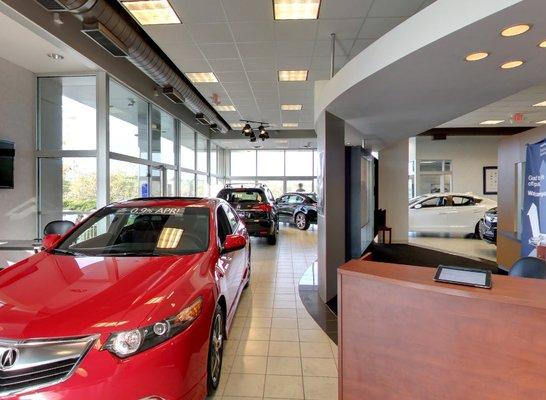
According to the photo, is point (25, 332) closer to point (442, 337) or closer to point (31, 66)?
point (442, 337)

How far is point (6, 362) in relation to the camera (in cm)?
140

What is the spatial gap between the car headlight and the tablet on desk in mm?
1284

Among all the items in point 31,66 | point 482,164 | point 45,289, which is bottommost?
point 45,289

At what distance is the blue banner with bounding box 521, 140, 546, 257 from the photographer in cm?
415

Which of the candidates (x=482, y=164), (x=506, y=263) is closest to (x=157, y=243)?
(x=506, y=263)

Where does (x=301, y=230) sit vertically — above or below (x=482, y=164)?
below

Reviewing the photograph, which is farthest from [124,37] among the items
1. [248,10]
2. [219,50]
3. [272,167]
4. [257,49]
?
[272,167]

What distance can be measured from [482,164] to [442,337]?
41.6 feet

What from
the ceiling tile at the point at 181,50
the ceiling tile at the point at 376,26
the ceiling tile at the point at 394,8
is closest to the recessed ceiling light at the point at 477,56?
the ceiling tile at the point at 394,8

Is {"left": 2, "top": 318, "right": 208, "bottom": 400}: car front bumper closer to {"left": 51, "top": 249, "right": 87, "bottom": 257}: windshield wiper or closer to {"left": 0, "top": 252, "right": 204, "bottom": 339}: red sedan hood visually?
{"left": 0, "top": 252, "right": 204, "bottom": 339}: red sedan hood

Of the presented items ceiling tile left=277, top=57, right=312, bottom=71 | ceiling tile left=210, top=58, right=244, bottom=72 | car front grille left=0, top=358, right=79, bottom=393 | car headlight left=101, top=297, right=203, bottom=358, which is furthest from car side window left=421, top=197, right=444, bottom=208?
car front grille left=0, top=358, right=79, bottom=393

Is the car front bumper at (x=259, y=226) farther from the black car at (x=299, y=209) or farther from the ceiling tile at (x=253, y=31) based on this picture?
the ceiling tile at (x=253, y=31)

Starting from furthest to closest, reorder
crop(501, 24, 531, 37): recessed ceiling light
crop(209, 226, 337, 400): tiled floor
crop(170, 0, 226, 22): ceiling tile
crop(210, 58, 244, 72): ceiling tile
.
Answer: crop(210, 58, 244, 72): ceiling tile, crop(170, 0, 226, 22): ceiling tile, crop(209, 226, 337, 400): tiled floor, crop(501, 24, 531, 37): recessed ceiling light

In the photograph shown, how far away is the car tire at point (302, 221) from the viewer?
11.3 meters
